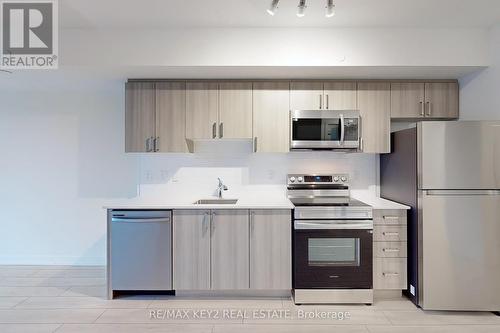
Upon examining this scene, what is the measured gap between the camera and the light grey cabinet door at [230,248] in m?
2.91

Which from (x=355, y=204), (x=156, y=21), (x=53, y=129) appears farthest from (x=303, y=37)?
(x=53, y=129)

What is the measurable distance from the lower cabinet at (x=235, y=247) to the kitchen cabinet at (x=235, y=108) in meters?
0.86

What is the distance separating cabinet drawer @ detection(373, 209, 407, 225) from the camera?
2914mm

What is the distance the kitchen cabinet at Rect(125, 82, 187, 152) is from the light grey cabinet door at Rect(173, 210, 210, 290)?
2.49 ft

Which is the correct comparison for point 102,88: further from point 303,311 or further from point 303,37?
point 303,311

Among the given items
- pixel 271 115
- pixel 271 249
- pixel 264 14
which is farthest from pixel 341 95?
pixel 271 249

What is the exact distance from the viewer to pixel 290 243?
291cm

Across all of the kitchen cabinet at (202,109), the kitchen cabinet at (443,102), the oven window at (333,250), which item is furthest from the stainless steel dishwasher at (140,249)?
the kitchen cabinet at (443,102)

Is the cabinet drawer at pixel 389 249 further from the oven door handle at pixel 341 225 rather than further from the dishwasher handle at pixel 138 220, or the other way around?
the dishwasher handle at pixel 138 220

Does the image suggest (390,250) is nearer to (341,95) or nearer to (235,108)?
(341,95)

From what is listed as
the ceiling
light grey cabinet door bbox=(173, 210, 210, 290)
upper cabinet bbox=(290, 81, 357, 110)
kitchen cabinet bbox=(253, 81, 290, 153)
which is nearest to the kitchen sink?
light grey cabinet door bbox=(173, 210, 210, 290)

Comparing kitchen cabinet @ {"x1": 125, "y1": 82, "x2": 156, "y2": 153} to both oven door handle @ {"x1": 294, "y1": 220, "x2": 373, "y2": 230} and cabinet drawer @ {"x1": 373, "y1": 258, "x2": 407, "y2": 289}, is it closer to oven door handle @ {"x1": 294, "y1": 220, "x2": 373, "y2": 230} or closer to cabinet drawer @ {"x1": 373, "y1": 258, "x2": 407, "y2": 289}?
oven door handle @ {"x1": 294, "y1": 220, "x2": 373, "y2": 230}

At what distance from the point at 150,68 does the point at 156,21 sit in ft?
1.36

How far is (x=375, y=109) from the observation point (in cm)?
325
